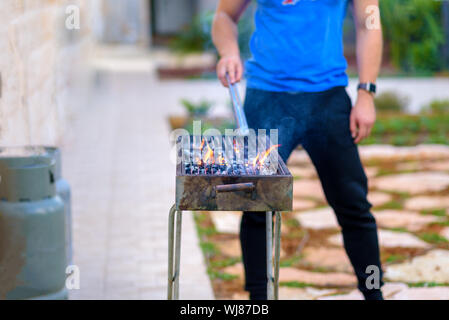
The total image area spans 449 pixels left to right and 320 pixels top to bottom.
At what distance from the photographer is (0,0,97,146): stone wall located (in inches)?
176

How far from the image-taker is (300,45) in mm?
3318

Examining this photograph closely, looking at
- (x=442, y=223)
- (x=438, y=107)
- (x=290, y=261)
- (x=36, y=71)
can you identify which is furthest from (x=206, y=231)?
(x=438, y=107)

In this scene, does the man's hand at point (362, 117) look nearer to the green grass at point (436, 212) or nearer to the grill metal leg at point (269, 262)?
the grill metal leg at point (269, 262)

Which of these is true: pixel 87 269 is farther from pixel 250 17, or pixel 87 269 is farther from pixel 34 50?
pixel 250 17

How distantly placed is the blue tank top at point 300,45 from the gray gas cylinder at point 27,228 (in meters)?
1.15

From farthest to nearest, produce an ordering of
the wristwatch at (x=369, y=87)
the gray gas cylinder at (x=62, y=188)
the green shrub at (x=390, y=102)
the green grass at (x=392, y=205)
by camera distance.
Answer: the green shrub at (x=390, y=102) → the green grass at (x=392, y=205) → the gray gas cylinder at (x=62, y=188) → the wristwatch at (x=369, y=87)

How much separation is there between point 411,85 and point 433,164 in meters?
7.37

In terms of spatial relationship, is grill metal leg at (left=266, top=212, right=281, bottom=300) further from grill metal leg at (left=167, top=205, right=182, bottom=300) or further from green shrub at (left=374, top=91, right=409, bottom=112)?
green shrub at (left=374, top=91, right=409, bottom=112)

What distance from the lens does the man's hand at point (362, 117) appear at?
3.33 metres

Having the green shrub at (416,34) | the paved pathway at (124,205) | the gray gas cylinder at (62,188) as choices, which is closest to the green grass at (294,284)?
the paved pathway at (124,205)

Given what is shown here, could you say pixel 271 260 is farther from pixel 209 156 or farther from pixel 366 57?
pixel 366 57

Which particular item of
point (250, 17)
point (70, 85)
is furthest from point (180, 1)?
point (70, 85)

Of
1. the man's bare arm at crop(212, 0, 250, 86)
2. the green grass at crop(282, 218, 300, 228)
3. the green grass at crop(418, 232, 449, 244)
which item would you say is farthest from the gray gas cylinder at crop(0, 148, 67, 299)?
the green grass at crop(418, 232, 449, 244)

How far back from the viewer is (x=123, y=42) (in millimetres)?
24938
